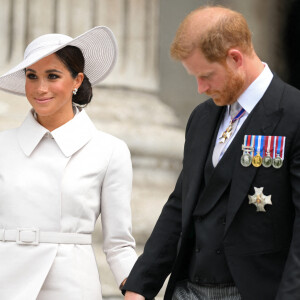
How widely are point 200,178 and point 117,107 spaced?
8.45 ft

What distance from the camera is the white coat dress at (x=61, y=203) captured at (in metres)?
3.60

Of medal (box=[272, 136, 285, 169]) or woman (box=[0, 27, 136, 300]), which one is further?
woman (box=[0, 27, 136, 300])

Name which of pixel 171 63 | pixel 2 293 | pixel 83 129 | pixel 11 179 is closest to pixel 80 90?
pixel 83 129

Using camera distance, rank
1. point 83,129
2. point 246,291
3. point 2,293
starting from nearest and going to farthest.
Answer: point 246,291 < point 2,293 < point 83,129

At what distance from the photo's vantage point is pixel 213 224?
298 centimetres

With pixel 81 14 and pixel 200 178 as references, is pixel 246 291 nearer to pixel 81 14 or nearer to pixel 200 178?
A: pixel 200 178

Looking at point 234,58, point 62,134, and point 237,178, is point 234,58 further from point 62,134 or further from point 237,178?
point 62,134

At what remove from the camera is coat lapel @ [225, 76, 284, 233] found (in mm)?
2920

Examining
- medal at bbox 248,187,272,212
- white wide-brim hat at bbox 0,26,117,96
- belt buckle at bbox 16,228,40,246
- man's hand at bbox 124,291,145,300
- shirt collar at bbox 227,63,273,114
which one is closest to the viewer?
medal at bbox 248,187,272,212

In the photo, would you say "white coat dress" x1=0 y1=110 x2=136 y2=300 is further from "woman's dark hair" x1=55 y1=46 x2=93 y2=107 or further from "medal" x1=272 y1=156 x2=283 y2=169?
"medal" x1=272 y1=156 x2=283 y2=169

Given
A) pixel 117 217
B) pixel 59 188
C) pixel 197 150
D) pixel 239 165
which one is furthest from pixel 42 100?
pixel 239 165

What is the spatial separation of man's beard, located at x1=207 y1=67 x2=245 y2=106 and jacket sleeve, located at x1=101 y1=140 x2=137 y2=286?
82 cm

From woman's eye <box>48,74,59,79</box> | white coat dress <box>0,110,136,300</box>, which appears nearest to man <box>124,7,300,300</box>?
white coat dress <box>0,110,136,300</box>

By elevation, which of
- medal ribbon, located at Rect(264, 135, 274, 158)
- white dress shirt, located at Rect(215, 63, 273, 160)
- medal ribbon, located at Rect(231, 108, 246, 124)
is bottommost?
medal ribbon, located at Rect(264, 135, 274, 158)
